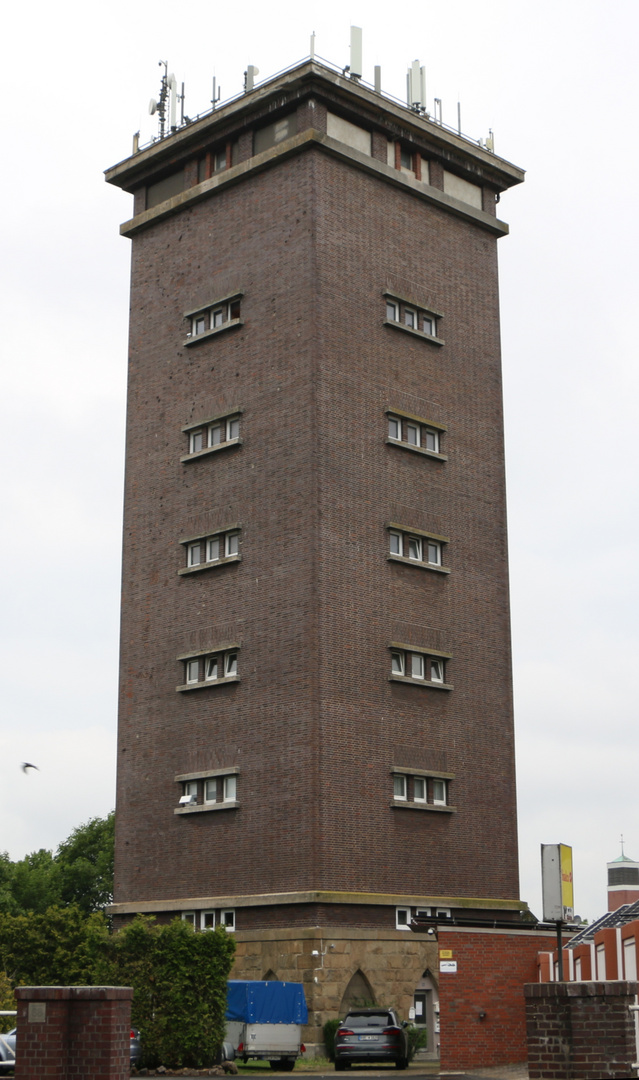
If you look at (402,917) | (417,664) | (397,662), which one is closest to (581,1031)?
(402,917)

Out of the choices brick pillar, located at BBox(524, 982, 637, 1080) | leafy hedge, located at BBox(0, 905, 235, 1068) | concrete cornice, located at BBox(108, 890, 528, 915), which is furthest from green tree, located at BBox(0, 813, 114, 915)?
brick pillar, located at BBox(524, 982, 637, 1080)

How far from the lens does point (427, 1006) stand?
158ft

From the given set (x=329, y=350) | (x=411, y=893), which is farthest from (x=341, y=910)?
(x=329, y=350)

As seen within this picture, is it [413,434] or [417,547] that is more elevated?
[413,434]

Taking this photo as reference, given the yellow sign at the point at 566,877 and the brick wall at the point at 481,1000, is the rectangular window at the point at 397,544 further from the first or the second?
the yellow sign at the point at 566,877

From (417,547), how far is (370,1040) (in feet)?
62.9

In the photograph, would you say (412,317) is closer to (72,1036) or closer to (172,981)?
(172,981)

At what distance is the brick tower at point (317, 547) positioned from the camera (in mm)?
46844

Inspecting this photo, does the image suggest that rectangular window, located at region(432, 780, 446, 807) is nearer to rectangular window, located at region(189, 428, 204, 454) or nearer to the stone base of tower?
the stone base of tower

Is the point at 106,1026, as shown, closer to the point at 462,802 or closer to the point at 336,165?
the point at 462,802

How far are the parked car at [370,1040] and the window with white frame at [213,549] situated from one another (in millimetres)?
17229

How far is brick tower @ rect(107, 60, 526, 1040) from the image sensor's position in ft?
154

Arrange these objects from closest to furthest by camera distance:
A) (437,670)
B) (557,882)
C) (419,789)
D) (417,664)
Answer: (557,882)
(419,789)
(417,664)
(437,670)

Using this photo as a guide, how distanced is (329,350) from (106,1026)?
3580cm
